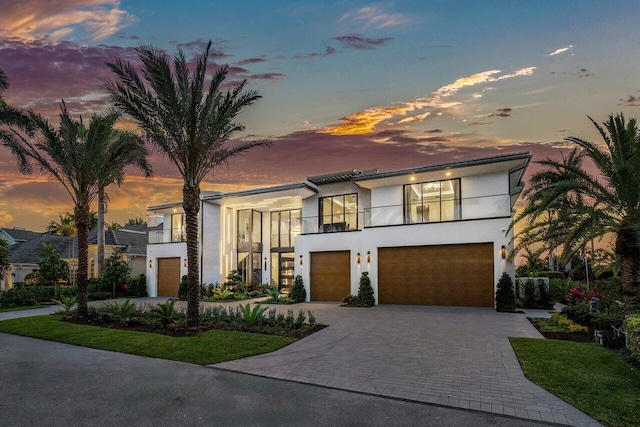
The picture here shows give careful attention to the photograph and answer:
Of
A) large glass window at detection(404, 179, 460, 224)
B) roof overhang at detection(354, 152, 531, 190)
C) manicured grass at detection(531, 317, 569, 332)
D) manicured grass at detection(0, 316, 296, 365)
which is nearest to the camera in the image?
manicured grass at detection(0, 316, 296, 365)

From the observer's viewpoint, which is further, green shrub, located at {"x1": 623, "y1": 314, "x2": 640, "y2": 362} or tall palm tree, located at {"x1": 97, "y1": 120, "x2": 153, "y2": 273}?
tall palm tree, located at {"x1": 97, "y1": 120, "x2": 153, "y2": 273}

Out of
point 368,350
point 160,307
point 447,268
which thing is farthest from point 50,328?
point 447,268

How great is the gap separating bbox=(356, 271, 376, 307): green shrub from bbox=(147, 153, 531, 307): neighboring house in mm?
386

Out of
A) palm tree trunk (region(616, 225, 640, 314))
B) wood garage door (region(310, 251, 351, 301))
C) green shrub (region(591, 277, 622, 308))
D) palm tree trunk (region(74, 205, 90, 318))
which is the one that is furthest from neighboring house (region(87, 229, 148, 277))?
palm tree trunk (region(616, 225, 640, 314))

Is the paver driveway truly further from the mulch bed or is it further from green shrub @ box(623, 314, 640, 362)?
green shrub @ box(623, 314, 640, 362)

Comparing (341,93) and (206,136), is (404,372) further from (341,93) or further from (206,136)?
(341,93)

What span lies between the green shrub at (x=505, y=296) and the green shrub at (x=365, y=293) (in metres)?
5.39

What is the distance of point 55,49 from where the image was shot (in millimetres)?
12703

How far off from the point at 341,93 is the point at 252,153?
4321 millimetres

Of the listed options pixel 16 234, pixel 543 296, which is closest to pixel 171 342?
pixel 543 296

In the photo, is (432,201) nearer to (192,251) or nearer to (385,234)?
(385,234)

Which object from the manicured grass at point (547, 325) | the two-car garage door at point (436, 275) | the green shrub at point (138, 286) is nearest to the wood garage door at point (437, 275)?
the two-car garage door at point (436, 275)

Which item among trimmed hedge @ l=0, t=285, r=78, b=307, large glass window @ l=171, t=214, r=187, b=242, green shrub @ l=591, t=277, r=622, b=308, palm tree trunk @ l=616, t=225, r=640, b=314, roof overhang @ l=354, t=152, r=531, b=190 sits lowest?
trimmed hedge @ l=0, t=285, r=78, b=307

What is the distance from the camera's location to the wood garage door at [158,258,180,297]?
24625 mm
